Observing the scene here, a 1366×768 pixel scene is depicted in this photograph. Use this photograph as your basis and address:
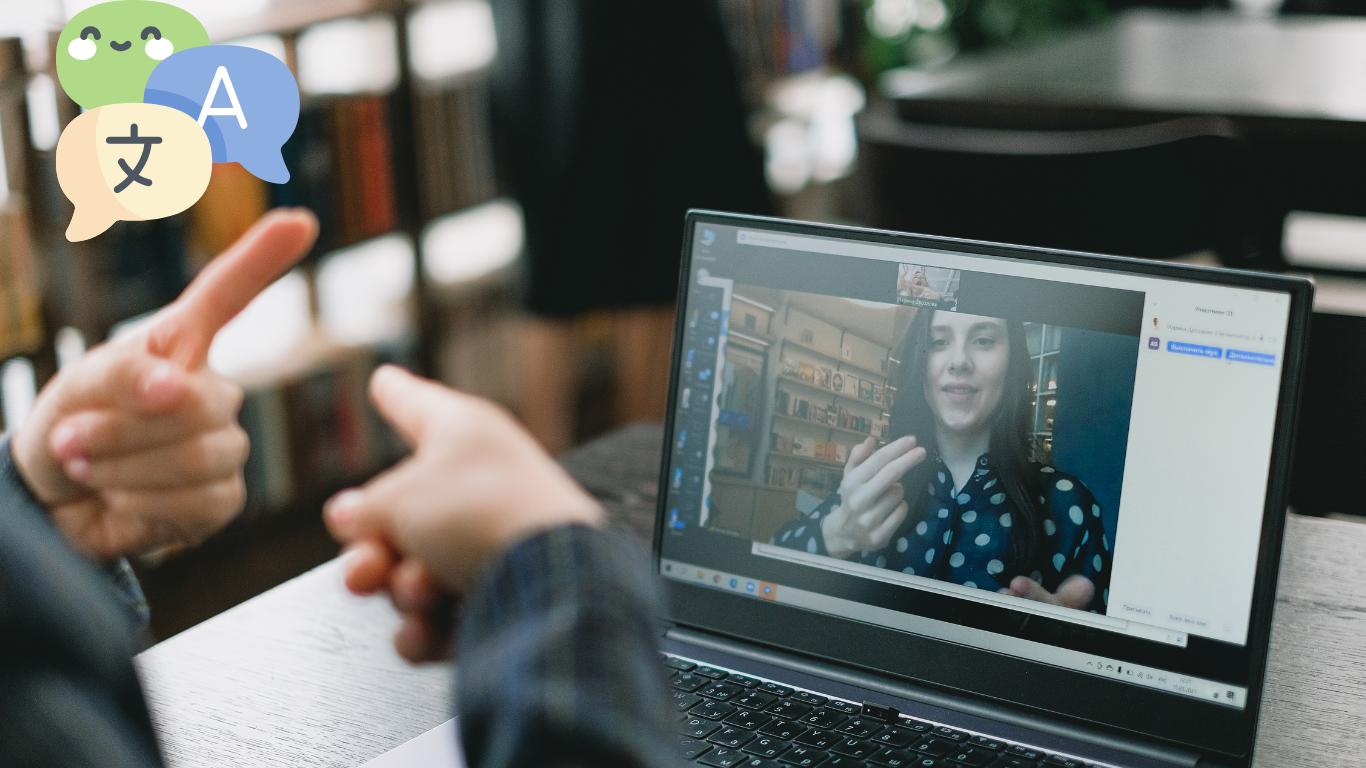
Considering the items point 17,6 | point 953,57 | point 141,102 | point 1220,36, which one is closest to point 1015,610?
point 141,102

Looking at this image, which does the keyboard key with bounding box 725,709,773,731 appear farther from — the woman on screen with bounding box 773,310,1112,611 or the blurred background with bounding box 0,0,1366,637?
the blurred background with bounding box 0,0,1366,637

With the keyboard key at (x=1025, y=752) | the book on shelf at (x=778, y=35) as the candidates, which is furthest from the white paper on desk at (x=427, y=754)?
the book on shelf at (x=778, y=35)

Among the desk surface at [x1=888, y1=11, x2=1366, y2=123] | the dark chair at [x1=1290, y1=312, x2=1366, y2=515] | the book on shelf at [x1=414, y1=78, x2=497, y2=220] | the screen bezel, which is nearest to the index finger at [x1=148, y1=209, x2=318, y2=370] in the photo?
the screen bezel

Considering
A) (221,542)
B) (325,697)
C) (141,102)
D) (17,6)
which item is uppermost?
(17,6)

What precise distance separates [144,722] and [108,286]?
7.03 feet

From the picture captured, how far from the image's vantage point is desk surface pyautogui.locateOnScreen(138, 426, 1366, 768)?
2.97 ft

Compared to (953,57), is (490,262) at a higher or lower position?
lower

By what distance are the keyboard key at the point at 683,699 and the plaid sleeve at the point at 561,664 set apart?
1.07ft

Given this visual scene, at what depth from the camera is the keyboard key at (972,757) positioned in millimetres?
834

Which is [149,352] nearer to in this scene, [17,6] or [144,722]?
[144,722]

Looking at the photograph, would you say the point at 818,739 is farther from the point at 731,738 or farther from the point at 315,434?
the point at 315,434

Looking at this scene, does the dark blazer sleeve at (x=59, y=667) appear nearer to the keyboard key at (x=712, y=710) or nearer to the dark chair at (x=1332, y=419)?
the keyboard key at (x=712, y=710)

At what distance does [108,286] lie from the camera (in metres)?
2.48

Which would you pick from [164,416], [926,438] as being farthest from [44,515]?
[926,438]
